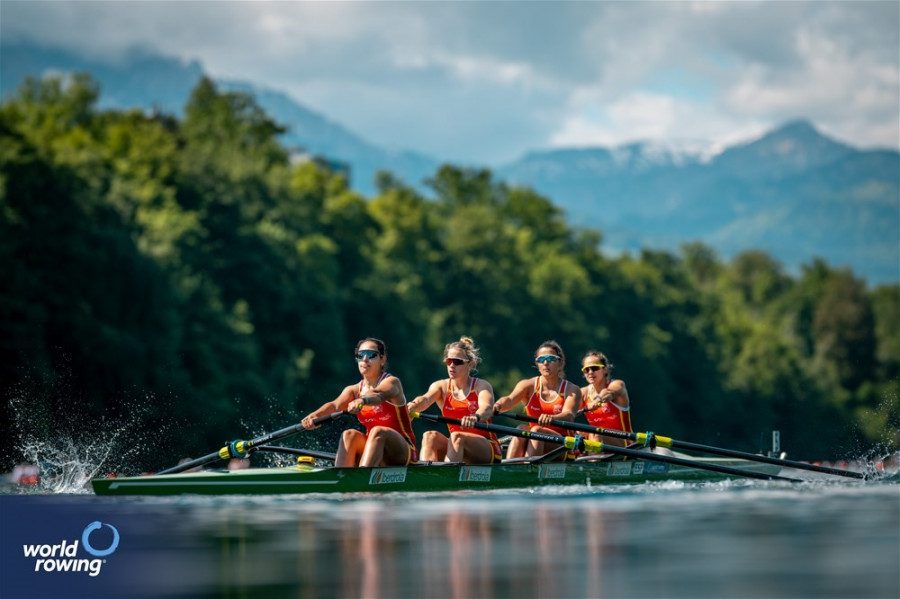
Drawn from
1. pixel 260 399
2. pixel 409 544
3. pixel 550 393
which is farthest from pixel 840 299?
pixel 409 544

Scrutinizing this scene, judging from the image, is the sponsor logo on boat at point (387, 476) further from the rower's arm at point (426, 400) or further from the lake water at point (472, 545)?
the rower's arm at point (426, 400)

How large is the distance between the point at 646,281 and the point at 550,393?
209 ft

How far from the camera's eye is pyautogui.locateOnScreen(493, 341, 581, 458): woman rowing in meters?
17.8

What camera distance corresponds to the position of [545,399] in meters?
18.1

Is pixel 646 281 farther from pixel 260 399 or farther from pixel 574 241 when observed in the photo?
pixel 260 399

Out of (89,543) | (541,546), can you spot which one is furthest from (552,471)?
(89,543)

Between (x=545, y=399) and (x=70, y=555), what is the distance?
7.59 metres

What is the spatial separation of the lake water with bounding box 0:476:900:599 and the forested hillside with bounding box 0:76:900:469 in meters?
6.20

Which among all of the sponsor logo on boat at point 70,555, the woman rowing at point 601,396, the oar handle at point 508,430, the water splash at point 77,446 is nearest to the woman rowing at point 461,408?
the oar handle at point 508,430

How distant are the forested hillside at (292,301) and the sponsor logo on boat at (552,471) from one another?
13.6 feet

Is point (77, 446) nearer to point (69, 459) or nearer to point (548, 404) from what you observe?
point (69, 459)

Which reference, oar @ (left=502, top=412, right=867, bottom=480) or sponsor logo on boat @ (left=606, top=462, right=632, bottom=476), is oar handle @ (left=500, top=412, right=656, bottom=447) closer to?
oar @ (left=502, top=412, right=867, bottom=480)

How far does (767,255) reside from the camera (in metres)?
124

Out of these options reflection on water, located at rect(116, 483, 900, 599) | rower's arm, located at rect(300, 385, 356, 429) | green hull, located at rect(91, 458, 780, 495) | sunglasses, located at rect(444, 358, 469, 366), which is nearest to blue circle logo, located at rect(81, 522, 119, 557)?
reflection on water, located at rect(116, 483, 900, 599)
